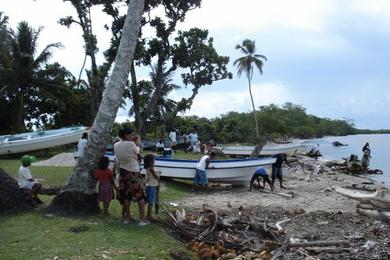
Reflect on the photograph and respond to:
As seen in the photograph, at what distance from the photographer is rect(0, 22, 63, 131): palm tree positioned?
101 ft

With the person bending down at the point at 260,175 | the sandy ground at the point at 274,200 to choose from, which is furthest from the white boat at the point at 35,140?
the person bending down at the point at 260,175

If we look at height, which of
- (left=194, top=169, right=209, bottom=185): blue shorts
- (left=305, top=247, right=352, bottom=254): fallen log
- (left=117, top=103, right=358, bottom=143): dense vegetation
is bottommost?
(left=305, top=247, right=352, bottom=254): fallen log

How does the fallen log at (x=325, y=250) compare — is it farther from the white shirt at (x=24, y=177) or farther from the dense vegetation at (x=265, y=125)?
the dense vegetation at (x=265, y=125)

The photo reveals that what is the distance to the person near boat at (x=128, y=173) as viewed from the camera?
961 centimetres

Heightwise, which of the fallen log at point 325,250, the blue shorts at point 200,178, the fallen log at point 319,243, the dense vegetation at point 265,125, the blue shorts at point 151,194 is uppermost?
the dense vegetation at point 265,125

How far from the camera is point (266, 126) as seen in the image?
92625 mm

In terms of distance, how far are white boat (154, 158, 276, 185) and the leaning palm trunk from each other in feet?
23.2

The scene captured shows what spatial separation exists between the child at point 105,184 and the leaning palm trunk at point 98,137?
21 centimetres

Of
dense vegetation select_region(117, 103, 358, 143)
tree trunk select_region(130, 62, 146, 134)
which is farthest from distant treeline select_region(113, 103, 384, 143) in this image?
tree trunk select_region(130, 62, 146, 134)

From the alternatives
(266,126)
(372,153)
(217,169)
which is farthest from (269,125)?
(217,169)

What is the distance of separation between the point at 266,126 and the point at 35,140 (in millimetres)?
70422

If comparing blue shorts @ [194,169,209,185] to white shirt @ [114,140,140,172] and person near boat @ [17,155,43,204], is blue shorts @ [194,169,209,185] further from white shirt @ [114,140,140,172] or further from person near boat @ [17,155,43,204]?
white shirt @ [114,140,140,172]

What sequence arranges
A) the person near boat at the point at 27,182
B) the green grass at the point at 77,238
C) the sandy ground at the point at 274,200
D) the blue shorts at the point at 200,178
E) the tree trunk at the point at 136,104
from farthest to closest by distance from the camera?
the tree trunk at the point at 136,104
the blue shorts at the point at 200,178
the sandy ground at the point at 274,200
the person near boat at the point at 27,182
the green grass at the point at 77,238

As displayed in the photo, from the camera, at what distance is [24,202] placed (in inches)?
409
